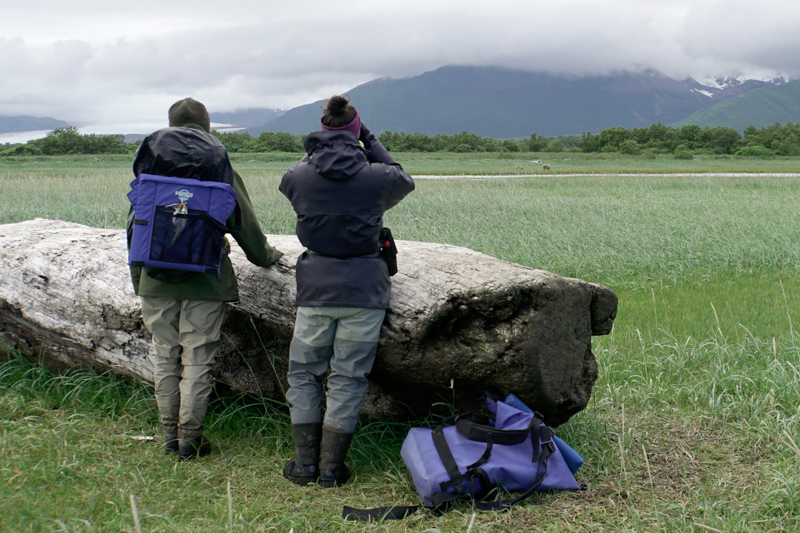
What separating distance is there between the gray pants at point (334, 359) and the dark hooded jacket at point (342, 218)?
104 mm

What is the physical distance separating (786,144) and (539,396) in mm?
78658

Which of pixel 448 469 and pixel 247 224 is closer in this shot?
pixel 448 469

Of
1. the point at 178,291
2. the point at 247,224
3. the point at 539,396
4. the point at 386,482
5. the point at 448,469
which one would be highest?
the point at 247,224

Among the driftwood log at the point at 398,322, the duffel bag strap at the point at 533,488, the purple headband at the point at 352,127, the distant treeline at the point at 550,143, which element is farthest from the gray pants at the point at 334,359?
the distant treeline at the point at 550,143

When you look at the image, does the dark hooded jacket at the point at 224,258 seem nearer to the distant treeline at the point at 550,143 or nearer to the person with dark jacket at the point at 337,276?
the person with dark jacket at the point at 337,276

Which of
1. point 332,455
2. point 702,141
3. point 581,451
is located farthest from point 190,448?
point 702,141

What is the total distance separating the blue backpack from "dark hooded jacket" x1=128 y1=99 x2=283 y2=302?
141 mm

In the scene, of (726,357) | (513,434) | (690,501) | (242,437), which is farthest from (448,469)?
(726,357)

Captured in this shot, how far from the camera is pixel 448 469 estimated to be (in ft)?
10.3

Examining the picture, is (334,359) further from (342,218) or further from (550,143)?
(550,143)

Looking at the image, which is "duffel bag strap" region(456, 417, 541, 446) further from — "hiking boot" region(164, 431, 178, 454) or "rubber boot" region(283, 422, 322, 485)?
"hiking boot" region(164, 431, 178, 454)

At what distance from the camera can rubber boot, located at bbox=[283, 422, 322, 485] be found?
3.45 m

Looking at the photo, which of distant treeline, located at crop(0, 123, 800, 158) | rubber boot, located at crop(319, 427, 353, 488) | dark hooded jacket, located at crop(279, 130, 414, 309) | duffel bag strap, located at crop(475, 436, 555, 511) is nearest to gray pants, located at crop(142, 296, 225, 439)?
dark hooded jacket, located at crop(279, 130, 414, 309)

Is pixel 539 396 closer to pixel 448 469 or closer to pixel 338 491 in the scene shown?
pixel 448 469
